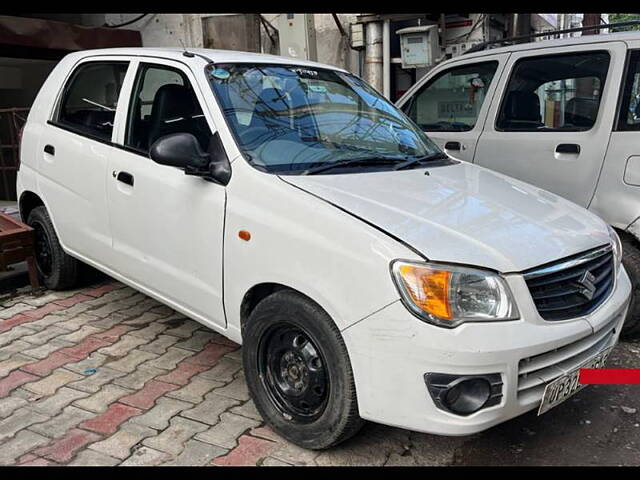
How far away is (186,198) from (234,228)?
436 mm

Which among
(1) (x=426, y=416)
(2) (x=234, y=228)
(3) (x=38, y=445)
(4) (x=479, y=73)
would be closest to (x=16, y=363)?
(3) (x=38, y=445)

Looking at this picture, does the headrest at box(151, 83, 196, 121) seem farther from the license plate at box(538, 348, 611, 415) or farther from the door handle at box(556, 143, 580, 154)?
the door handle at box(556, 143, 580, 154)

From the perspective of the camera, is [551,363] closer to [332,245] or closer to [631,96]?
[332,245]

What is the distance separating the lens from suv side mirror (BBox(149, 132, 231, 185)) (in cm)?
284

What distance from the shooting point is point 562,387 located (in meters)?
2.41

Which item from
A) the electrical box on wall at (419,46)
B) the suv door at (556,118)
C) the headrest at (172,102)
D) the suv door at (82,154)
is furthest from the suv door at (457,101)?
the electrical box on wall at (419,46)

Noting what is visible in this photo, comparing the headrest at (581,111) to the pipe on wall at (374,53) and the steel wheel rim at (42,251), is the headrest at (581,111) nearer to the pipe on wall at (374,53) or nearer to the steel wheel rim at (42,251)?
the steel wheel rim at (42,251)

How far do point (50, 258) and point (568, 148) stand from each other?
13.2 ft

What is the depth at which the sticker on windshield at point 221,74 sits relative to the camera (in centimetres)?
318

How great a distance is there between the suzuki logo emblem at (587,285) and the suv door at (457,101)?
2197 millimetres

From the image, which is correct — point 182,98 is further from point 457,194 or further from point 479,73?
point 479,73

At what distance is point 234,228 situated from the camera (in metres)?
2.79
